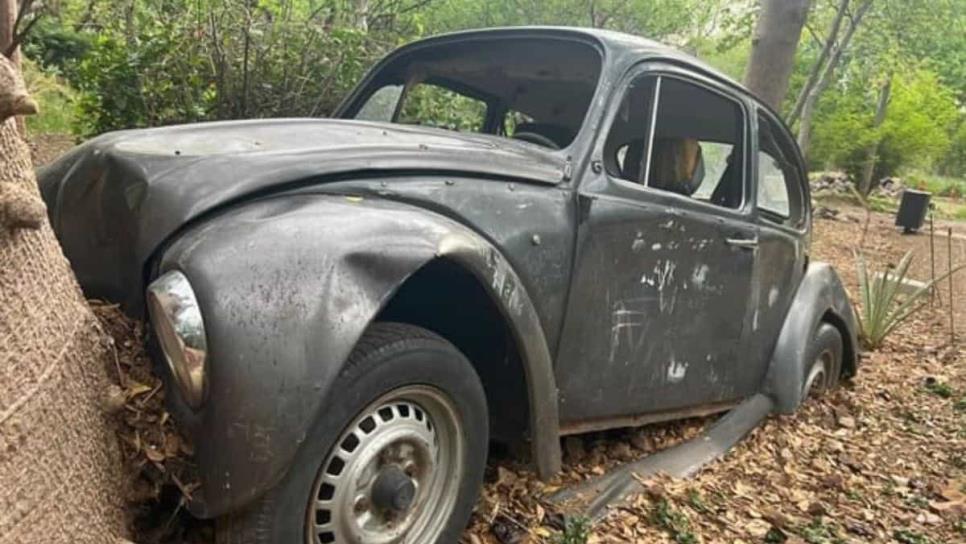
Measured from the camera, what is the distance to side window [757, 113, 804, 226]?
3992 mm

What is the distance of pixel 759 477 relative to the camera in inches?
141

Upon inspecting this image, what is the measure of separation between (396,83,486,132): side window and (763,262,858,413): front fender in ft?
6.70

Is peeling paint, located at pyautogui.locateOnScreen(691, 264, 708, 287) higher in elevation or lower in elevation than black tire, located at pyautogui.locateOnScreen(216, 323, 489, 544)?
higher

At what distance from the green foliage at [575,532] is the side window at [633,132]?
1.33 meters

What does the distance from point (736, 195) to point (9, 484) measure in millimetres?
3295

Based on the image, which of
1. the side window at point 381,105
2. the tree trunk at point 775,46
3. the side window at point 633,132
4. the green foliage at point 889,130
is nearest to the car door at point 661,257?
the side window at point 633,132

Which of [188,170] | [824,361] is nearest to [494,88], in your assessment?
[188,170]

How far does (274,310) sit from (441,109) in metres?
2.58

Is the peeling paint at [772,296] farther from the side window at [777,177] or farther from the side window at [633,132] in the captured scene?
the side window at [633,132]

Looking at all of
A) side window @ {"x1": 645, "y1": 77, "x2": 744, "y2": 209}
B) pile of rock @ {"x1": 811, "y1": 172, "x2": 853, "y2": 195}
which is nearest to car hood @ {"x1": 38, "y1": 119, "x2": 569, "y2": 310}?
side window @ {"x1": 645, "y1": 77, "x2": 744, "y2": 209}

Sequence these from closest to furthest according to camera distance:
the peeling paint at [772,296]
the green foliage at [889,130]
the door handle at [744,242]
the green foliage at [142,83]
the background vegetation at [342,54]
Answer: the door handle at [744,242], the peeling paint at [772,296], the green foliage at [142,83], the background vegetation at [342,54], the green foliage at [889,130]

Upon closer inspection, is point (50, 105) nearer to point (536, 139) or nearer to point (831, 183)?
point (536, 139)

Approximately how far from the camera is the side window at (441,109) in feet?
12.5

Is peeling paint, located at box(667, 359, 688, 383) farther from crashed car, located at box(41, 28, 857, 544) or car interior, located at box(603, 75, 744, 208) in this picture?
car interior, located at box(603, 75, 744, 208)
